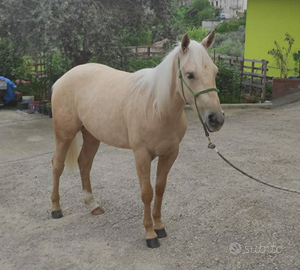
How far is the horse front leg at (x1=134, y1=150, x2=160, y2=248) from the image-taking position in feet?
9.43

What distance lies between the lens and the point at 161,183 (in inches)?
123

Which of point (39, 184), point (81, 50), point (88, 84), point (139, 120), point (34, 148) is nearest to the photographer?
point (139, 120)

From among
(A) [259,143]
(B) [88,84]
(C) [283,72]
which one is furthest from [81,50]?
(C) [283,72]

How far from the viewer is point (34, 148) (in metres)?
6.06

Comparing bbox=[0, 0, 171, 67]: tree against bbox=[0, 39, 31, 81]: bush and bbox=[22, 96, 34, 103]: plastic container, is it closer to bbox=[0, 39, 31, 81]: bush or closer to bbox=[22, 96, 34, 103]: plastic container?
bbox=[22, 96, 34, 103]: plastic container

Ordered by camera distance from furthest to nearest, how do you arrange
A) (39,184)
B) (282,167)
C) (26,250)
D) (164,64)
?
(282,167) < (39,184) < (26,250) < (164,64)

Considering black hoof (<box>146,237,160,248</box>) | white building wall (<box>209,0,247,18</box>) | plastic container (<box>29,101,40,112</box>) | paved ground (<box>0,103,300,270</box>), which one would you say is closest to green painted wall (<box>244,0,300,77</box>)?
paved ground (<box>0,103,300,270</box>)

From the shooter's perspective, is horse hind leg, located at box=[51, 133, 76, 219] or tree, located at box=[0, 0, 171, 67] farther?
tree, located at box=[0, 0, 171, 67]

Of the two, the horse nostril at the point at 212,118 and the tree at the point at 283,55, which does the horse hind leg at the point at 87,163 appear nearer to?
the horse nostril at the point at 212,118

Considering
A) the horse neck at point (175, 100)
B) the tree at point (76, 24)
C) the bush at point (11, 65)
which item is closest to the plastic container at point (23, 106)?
the bush at point (11, 65)

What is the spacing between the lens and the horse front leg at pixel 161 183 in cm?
305

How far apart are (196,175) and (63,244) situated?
84.8 inches

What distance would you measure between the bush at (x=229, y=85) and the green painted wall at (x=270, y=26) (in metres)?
2.46

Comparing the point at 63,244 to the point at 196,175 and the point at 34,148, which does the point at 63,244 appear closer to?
the point at 196,175
